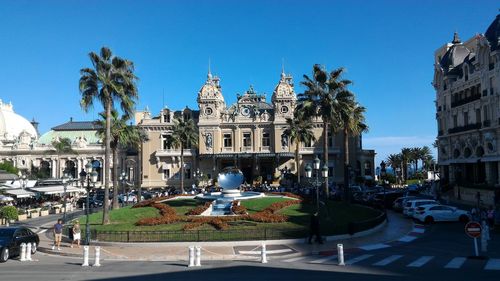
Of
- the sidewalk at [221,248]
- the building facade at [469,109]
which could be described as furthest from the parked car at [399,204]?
the sidewalk at [221,248]

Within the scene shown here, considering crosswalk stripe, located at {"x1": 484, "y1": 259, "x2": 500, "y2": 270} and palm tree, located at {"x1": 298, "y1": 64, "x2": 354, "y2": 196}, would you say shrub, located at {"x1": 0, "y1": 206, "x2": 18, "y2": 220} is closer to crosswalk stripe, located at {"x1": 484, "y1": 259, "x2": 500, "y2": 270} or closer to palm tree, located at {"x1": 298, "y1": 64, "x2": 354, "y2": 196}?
palm tree, located at {"x1": 298, "y1": 64, "x2": 354, "y2": 196}

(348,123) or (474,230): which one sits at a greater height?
(348,123)

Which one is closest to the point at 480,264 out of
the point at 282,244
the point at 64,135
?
the point at 282,244

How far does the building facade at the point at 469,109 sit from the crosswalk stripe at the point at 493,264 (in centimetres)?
3250

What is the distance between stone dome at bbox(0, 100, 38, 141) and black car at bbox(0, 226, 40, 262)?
335ft

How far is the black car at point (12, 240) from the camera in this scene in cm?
2066

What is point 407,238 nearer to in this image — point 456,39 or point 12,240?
point 12,240

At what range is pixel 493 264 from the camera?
17406mm

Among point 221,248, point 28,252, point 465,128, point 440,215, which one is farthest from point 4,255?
point 465,128

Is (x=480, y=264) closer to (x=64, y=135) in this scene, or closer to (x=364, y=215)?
(x=364, y=215)

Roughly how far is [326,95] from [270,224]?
1578 centimetres

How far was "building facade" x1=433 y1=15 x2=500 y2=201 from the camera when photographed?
2034 inches

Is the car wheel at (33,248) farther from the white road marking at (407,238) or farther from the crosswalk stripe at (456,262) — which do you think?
the crosswalk stripe at (456,262)

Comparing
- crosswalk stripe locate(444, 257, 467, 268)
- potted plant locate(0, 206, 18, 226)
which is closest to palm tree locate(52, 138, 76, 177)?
potted plant locate(0, 206, 18, 226)
